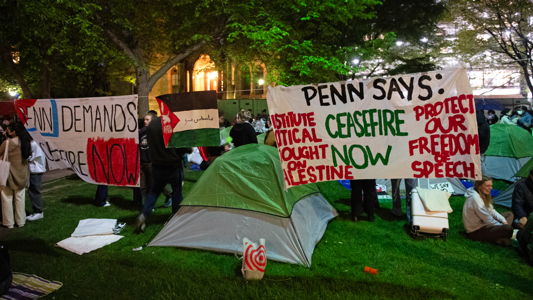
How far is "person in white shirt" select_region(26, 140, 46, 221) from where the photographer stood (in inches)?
268

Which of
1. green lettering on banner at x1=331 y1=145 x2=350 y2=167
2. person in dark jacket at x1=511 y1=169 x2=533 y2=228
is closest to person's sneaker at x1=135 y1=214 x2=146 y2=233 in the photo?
green lettering on banner at x1=331 y1=145 x2=350 y2=167

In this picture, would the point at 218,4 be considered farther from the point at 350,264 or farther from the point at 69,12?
the point at 350,264

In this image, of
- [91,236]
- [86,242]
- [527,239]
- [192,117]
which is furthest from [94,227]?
[527,239]

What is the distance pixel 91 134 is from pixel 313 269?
3.92 meters

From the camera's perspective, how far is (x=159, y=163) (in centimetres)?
611

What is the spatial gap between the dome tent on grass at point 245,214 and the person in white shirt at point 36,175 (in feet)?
10.1

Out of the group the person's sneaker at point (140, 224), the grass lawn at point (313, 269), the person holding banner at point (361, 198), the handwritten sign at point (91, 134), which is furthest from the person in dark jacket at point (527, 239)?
the person's sneaker at point (140, 224)

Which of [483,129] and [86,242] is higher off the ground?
[483,129]

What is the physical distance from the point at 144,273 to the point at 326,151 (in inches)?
107

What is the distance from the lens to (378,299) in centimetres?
402

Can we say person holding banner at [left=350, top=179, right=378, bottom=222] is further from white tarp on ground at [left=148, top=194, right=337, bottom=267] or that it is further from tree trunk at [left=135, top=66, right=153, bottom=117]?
tree trunk at [left=135, top=66, right=153, bottom=117]

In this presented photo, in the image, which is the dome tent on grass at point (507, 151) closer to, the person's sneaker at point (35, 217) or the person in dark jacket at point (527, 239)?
the person in dark jacket at point (527, 239)

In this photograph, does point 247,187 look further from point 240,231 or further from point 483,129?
point 483,129

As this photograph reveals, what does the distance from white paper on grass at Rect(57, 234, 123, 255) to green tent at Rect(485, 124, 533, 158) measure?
9.27m
